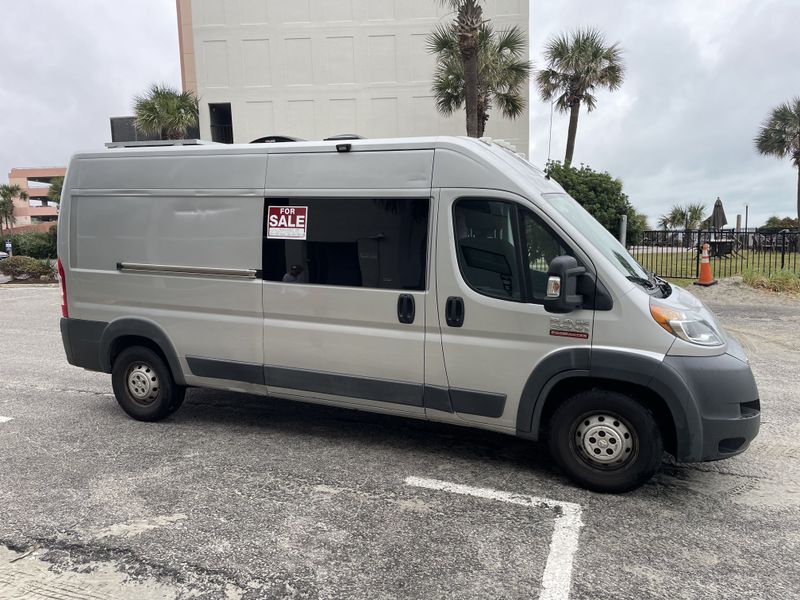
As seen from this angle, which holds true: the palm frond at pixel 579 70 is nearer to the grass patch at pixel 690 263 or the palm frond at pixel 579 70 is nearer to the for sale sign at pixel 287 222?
the grass patch at pixel 690 263

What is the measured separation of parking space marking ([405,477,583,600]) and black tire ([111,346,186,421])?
8.13 ft

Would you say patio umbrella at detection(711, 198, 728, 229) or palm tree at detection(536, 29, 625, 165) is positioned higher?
palm tree at detection(536, 29, 625, 165)

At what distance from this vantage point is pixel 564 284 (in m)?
3.71

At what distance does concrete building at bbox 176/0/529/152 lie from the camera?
3328 cm

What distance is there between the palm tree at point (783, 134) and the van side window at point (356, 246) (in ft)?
129

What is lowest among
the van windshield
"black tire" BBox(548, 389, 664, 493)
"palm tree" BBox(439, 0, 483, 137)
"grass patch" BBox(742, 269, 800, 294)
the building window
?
"black tire" BBox(548, 389, 664, 493)

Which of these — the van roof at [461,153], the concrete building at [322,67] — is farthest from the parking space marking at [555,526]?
the concrete building at [322,67]

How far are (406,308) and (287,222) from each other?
119 centimetres

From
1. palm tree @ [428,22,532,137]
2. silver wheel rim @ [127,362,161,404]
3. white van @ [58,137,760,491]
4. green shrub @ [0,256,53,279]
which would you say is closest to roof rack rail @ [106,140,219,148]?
white van @ [58,137,760,491]

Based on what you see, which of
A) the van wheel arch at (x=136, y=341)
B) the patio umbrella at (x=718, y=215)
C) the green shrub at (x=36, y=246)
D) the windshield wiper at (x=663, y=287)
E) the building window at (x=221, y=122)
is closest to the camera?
the windshield wiper at (x=663, y=287)

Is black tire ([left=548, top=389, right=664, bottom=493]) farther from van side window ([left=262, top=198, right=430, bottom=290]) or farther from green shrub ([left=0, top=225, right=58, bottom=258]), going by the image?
green shrub ([left=0, top=225, right=58, bottom=258])

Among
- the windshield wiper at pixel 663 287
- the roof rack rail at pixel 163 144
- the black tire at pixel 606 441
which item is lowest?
the black tire at pixel 606 441

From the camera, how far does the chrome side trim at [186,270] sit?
490 cm

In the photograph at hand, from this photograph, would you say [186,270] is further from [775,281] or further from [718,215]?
[718,215]
